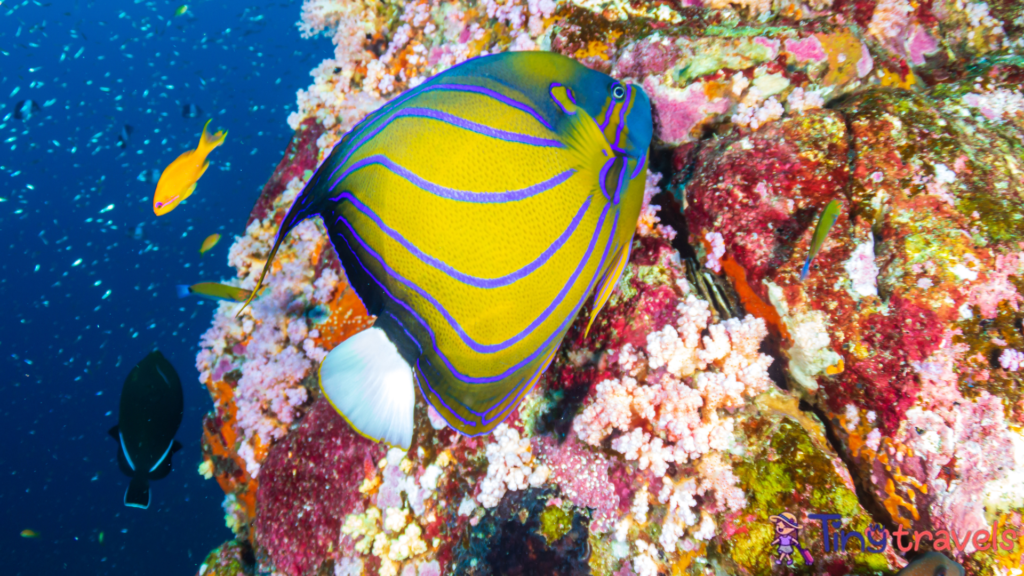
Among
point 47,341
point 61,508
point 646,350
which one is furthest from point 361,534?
point 47,341

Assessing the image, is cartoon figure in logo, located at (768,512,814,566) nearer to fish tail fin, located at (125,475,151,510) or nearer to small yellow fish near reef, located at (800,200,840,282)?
small yellow fish near reef, located at (800,200,840,282)

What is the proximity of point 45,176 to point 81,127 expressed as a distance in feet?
42.9

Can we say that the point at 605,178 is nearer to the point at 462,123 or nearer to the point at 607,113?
the point at 607,113

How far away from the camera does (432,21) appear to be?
11.3ft

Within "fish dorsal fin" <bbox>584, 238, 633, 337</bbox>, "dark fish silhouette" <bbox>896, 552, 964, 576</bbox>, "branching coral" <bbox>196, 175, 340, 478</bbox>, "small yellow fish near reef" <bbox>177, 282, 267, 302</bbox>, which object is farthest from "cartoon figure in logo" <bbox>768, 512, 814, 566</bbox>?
"small yellow fish near reef" <bbox>177, 282, 267, 302</bbox>

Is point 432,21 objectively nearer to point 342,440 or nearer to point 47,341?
point 342,440

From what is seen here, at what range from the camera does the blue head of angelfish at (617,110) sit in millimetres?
1019

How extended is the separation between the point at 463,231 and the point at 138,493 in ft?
12.0

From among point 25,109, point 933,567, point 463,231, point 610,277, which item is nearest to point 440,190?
point 463,231

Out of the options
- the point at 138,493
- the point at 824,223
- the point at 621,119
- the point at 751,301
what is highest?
the point at 621,119

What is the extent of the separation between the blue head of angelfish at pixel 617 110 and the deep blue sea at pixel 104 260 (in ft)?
88.4

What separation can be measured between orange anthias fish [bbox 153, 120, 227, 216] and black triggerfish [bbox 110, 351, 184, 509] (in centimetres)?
157

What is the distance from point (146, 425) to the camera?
113 inches

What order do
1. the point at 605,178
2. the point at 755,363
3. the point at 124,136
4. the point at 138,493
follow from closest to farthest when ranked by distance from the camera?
the point at 605,178 → the point at 755,363 → the point at 138,493 → the point at 124,136
